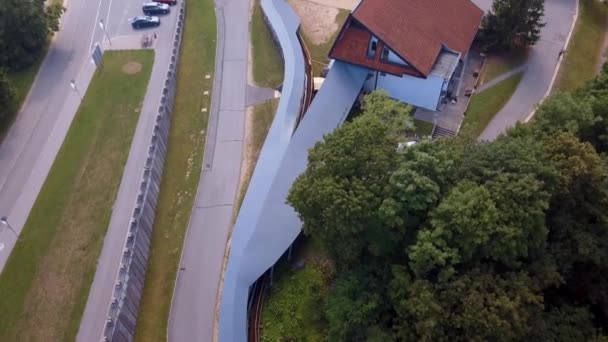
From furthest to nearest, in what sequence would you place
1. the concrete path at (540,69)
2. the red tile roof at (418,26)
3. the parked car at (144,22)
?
the parked car at (144,22)
the concrete path at (540,69)
the red tile roof at (418,26)

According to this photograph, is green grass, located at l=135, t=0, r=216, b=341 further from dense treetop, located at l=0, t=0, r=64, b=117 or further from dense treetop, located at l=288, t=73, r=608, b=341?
dense treetop, located at l=0, t=0, r=64, b=117

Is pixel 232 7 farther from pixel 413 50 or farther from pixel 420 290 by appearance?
pixel 420 290

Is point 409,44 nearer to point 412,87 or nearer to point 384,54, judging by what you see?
point 384,54

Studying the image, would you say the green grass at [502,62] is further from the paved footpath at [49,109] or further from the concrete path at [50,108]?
the paved footpath at [49,109]

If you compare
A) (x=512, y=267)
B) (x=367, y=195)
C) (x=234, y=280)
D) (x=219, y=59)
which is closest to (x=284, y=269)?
(x=234, y=280)

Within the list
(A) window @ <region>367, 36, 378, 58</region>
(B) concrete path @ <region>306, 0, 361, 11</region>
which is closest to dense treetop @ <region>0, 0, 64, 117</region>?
(B) concrete path @ <region>306, 0, 361, 11</region>

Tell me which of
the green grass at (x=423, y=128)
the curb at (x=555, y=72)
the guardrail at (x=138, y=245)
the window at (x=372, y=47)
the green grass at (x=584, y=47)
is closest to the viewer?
the guardrail at (x=138, y=245)

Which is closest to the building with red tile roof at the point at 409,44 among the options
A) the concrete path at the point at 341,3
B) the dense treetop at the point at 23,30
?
the concrete path at the point at 341,3

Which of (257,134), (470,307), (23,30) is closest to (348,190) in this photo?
(470,307)
